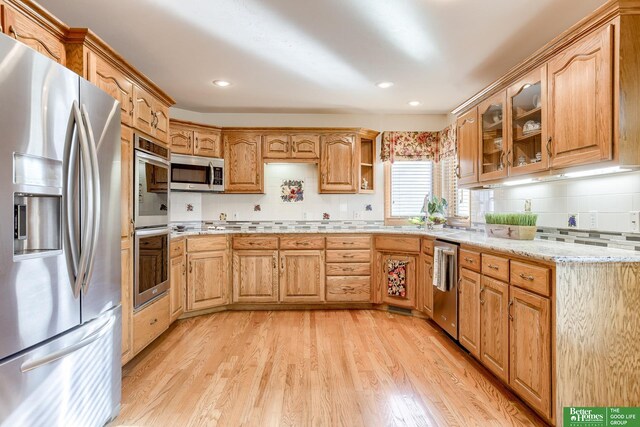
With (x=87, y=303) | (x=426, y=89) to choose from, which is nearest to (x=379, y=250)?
(x=426, y=89)

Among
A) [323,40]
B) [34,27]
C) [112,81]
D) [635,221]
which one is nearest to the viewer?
[34,27]

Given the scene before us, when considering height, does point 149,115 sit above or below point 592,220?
above

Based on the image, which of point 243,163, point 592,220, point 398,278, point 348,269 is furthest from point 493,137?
point 243,163

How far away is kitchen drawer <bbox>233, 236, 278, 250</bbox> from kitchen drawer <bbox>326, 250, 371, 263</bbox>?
2.14ft

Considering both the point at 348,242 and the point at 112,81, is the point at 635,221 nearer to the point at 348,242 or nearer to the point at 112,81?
the point at 348,242

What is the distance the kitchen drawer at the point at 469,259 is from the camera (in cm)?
261

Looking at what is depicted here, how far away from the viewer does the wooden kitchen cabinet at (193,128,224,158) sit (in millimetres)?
4179

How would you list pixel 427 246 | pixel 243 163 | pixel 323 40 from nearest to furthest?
pixel 323 40
pixel 427 246
pixel 243 163

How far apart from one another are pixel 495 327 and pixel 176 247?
287 cm

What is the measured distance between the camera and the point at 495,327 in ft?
7.67

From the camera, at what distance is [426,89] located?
3779mm

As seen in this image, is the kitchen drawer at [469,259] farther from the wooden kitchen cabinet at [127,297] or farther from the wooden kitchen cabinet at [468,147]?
the wooden kitchen cabinet at [127,297]

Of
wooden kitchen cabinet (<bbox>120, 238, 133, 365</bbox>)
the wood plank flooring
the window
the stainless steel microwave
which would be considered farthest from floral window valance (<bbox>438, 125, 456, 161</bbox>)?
wooden kitchen cabinet (<bbox>120, 238, 133, 365</bbox>)

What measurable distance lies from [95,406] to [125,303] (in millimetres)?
832
